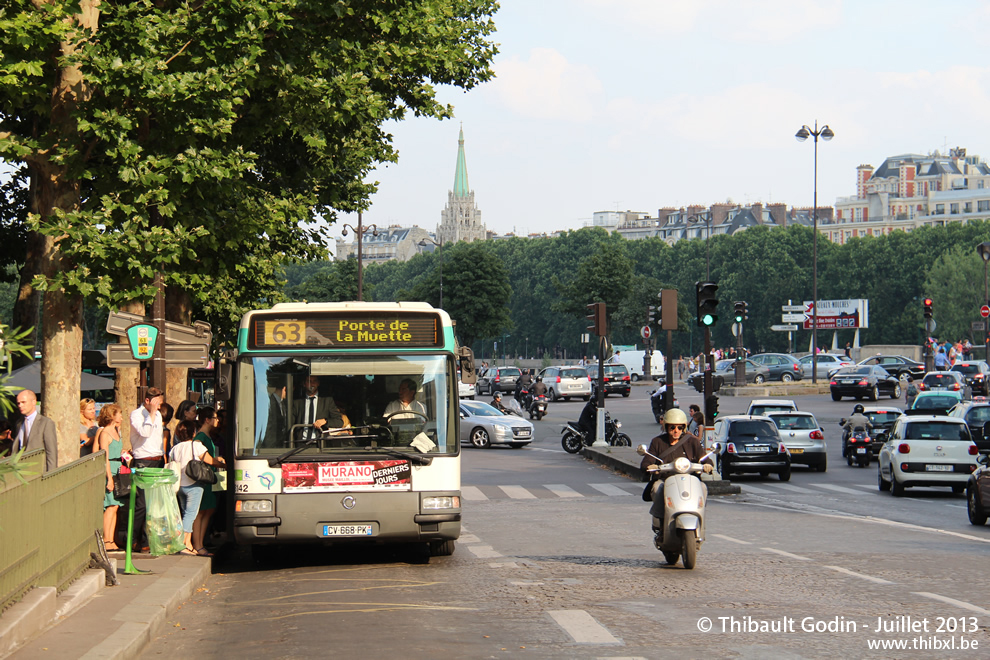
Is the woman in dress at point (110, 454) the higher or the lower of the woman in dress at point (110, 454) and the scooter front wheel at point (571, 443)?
the higher

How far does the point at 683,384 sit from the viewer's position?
266ft

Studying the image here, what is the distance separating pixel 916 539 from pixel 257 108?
979cm

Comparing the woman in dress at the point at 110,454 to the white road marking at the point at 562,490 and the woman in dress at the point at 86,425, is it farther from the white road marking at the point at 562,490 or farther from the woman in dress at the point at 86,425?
the white road marking at the point at 562,490

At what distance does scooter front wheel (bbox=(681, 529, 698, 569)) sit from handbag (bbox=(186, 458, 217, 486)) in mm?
4985

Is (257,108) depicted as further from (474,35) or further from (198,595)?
(474,35)

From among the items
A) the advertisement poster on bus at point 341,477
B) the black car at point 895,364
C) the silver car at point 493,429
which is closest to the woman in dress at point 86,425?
the advertisement poster on bus at point 341,477

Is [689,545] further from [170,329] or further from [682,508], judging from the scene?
[170,329]

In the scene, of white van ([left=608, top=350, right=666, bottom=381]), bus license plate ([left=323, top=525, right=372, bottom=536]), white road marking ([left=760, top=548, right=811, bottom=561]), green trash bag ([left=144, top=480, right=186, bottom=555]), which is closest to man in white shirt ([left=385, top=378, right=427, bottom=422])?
bus license plate ([left=323, top=525, right=372, bottom=536])

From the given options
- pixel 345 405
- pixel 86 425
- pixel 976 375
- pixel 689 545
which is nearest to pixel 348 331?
pixel 345 405

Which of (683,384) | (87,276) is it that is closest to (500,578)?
(87,276)

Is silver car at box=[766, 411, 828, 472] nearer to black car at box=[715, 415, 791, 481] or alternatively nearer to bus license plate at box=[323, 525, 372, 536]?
black car at box=[715, 415, 791, 481]

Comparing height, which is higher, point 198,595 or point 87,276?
point 87,276

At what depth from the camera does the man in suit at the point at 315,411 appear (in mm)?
13375

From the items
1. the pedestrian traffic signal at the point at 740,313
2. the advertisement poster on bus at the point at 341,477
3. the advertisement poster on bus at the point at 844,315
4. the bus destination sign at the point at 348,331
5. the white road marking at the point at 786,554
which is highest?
the advertisement poster on bus at the point at 844,315
